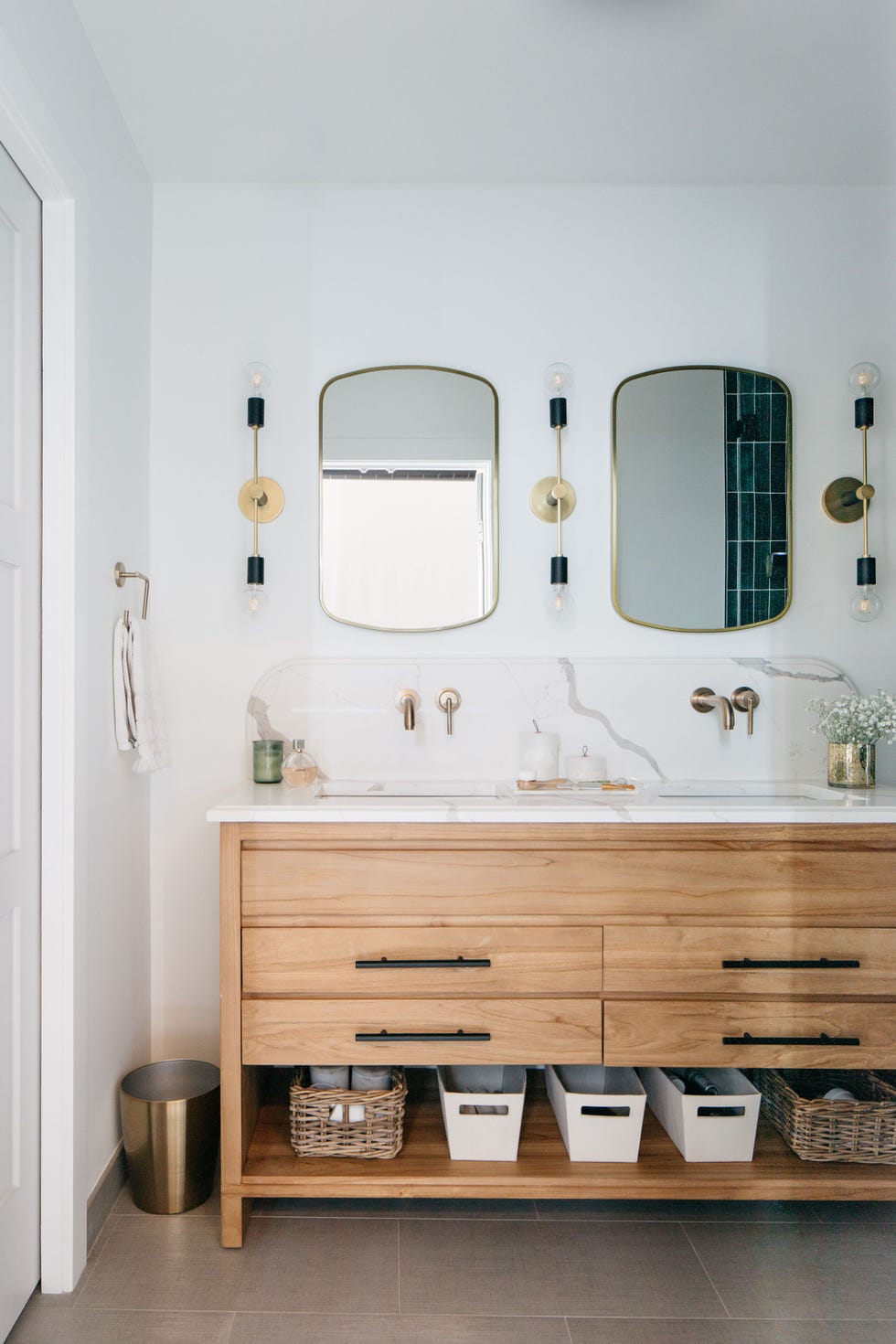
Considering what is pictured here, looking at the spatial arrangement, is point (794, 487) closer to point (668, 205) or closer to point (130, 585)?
point (668, 205)

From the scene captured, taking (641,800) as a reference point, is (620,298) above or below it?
above

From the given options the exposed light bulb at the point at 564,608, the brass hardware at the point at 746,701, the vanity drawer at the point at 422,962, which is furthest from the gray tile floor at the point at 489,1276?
the exposed light bulb at the point at 564,608

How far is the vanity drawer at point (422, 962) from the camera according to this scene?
1.80 metres

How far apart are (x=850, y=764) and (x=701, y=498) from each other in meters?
0.78

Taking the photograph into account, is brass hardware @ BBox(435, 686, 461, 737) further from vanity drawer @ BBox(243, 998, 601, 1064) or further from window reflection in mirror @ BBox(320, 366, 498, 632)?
vanity drawer @ BBox(243, 998, 601, 1064)

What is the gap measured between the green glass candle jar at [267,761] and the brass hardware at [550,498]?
0.93 m

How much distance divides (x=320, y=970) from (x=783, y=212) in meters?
2.28

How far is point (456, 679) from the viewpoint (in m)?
2.36

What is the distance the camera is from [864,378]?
2.36 meters

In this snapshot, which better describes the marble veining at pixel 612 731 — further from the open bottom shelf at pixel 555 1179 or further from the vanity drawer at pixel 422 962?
the open bottom shelf at pixel 555 1179

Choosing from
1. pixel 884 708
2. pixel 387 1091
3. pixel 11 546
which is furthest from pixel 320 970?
pixel 884 708

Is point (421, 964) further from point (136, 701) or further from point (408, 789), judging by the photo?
point (136, 701)

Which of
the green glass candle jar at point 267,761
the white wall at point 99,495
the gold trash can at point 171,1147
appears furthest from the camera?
the green glass candle jar at point 267,761

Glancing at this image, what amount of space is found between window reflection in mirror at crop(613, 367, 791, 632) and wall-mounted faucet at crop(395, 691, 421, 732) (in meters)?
0.60
